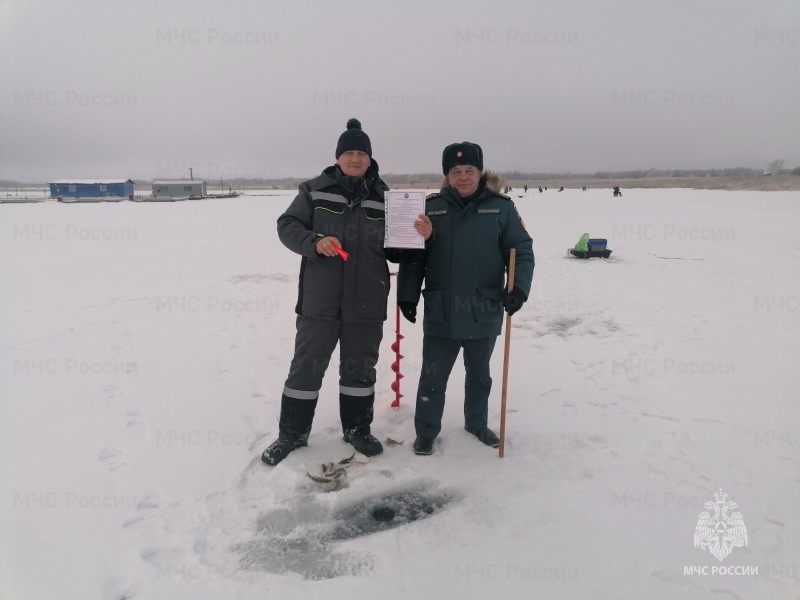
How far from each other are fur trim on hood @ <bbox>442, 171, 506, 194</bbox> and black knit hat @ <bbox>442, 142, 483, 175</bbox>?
102 mm

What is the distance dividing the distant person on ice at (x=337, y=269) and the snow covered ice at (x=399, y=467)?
52 centimetres

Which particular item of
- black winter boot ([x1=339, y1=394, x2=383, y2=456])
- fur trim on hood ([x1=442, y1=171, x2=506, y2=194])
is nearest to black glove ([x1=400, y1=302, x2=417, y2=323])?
black winter boot ([x1=339, y1=394, x2=383, y2=456])

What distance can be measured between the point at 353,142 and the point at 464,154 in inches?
29.9

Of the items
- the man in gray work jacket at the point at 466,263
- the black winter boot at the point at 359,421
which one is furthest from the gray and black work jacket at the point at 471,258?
the black winter boot at the point at 359,421

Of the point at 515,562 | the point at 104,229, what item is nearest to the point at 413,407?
the point at 515,562

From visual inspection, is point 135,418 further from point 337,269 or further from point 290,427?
point 337,269

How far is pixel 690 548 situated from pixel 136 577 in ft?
9.57

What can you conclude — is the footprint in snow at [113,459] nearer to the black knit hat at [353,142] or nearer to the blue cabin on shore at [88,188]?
the black knit hat at [353,142]

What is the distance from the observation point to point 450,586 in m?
2.30

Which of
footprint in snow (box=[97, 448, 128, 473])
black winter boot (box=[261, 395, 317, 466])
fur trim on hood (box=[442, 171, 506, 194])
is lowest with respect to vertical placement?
footprint in snow (box=[97, 448, 128, 473])

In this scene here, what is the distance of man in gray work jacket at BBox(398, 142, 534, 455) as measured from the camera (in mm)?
3188

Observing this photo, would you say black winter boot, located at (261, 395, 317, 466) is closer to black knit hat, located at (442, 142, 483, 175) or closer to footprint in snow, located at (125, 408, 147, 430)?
footprint in snow, located at (125, 408, 147, 430)

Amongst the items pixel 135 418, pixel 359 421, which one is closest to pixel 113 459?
pixel 135 418

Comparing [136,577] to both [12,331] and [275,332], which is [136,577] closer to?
[275,332]
